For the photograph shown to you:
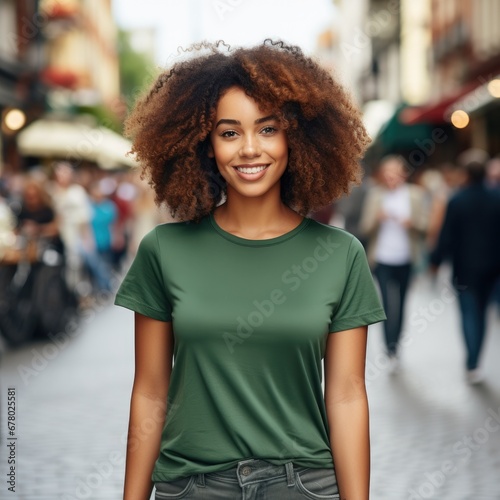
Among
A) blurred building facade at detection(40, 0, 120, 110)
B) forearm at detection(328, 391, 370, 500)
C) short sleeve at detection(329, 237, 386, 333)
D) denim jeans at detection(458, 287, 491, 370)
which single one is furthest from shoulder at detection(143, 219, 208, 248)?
blurred building facade at detection(40, 0, 120, 110)

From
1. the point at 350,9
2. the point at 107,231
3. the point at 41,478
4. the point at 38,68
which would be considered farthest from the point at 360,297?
the point at 350,9

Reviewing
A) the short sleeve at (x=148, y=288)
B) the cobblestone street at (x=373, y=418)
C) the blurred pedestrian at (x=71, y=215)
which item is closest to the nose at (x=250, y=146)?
the short sleeve at (x=148, y=288)

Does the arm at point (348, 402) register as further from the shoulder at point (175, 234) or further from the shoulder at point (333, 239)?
the shoulder at point (175, 234)

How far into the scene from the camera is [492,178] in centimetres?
1462

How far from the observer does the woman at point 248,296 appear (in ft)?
8.34

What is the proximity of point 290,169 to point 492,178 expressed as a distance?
12.2 meters

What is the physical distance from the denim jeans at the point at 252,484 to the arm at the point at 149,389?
0.16m

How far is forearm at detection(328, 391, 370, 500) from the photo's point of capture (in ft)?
8.52

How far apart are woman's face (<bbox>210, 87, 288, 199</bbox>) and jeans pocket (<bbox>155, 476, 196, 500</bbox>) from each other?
67cm

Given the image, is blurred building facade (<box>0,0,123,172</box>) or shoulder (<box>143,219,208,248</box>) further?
blurred building facade (<box>0,0,123,172</box>)

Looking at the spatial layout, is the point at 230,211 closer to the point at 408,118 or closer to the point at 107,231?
the point at 107,231

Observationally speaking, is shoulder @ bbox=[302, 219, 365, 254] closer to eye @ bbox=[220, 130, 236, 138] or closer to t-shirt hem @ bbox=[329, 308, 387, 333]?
t-shirt hem @ bbox=[329, 308, 387, 333]

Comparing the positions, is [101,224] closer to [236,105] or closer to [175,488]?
[236,105]

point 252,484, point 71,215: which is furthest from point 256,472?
point 71,215
